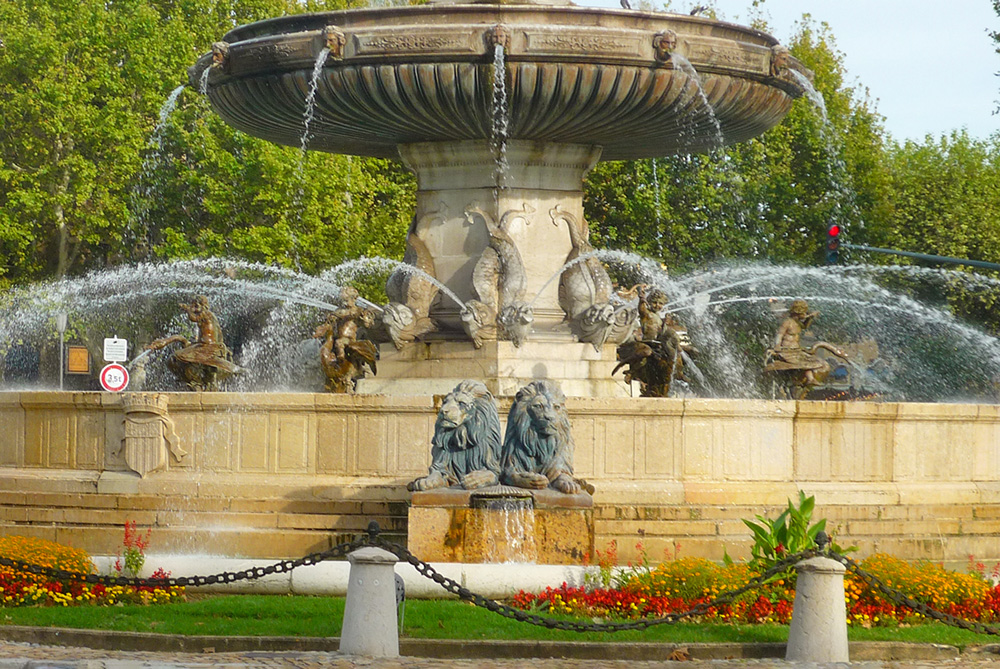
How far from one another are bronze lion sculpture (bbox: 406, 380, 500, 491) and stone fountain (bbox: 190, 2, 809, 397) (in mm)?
3507

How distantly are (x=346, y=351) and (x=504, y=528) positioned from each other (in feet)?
17.7

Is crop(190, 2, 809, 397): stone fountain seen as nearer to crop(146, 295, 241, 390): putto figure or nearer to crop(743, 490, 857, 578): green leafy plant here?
Result: crop(146, 295, 241, 390): putto figure

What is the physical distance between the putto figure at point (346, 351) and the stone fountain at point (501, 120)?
0.28 meters

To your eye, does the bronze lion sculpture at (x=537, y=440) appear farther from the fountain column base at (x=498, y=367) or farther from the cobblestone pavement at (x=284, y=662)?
the fountain column base at (x=498, y=367)

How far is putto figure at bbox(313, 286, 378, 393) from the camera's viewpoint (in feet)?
58.7

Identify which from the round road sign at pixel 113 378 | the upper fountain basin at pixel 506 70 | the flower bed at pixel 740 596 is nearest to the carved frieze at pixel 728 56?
the upper fountain basin at pixel 506 70

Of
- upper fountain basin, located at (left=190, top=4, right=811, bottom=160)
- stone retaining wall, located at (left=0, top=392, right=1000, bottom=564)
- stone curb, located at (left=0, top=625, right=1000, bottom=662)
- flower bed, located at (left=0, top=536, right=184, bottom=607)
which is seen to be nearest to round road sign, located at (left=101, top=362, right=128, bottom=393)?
upper fountain basin, located at (left=190, top=4, right=811, bottom=160)

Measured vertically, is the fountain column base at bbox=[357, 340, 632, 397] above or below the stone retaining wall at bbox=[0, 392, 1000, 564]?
above

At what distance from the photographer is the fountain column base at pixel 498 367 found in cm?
1744

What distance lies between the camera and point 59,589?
1252cm

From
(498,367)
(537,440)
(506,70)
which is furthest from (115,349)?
(537,440)

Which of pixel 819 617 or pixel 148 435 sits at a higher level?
pixel 148 435

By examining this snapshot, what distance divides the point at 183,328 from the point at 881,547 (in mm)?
26378

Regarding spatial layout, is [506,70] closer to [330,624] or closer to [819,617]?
[330,624]
